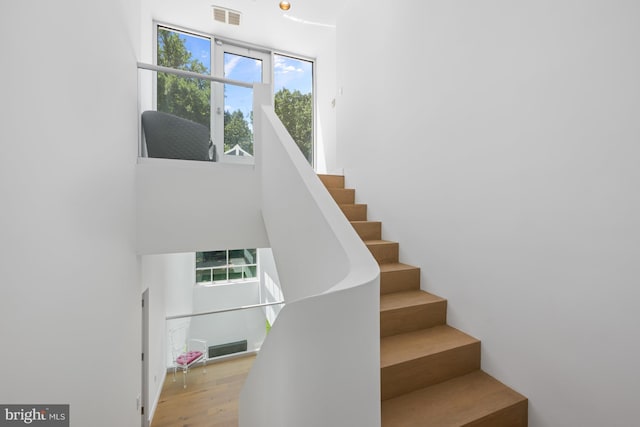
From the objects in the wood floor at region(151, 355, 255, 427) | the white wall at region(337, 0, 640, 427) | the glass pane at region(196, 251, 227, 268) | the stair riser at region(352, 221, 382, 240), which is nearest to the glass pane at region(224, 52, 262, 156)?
the stair riser at region(352, 221, 382, 240)

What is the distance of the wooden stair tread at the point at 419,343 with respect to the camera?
1675mm

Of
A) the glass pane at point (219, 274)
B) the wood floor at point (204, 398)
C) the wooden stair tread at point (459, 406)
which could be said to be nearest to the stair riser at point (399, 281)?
the wooden stair tread at point (459, 406)

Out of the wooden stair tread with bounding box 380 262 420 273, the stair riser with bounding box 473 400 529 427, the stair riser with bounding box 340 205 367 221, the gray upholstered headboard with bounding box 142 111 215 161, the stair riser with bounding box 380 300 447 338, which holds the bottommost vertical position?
the stair riser with bounding box 473 400 529 427

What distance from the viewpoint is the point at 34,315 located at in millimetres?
1035

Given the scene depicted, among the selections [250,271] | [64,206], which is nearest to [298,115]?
[250,271]

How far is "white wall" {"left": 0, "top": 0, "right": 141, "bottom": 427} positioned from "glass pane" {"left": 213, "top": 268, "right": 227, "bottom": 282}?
3.91 m

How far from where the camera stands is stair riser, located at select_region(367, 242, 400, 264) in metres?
2.60

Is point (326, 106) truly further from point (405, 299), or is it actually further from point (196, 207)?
point (405, 299)

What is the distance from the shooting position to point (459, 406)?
1.55 m

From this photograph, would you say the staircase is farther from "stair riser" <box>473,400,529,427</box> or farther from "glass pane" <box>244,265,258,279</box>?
"glass pane" <box>244,265,258,279</box>

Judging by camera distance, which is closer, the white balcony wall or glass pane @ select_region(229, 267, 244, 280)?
the white balcony wall

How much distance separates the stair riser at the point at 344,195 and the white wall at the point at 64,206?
2188 millimetres

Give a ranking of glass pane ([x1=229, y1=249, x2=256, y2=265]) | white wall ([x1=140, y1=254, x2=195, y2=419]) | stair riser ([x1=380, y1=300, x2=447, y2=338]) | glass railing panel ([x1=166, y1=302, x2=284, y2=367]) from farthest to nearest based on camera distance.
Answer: glass pane ([x1=229, y1=249, x2=256, y2=265])
glass railing panel ([x1=166, y1=302, x2=284, y2=367])
white wall ([x1=140, y1=254, x2=195, y2=419])
stair riser ([x1=380, y1=300, x2=447, y2=338])

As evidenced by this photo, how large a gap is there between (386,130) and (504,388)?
7.71 feet
